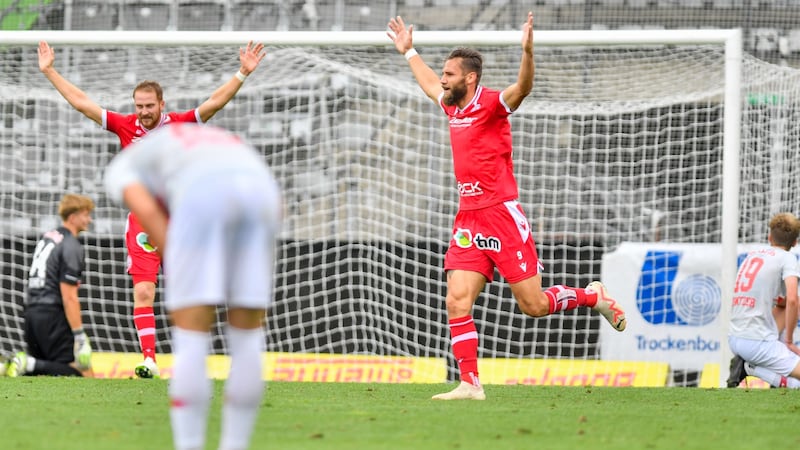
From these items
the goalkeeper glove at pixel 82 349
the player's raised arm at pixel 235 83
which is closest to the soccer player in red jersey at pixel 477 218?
the player's raised arm at pixel 235 83

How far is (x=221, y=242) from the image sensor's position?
4.18 metres

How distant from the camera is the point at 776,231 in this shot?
989cm

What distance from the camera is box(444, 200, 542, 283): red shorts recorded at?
24.6ft

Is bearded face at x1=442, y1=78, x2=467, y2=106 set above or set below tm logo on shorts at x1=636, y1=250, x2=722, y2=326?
above

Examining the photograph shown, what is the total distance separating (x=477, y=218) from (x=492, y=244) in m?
0.21

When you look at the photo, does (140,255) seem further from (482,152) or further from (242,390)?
(242,390)

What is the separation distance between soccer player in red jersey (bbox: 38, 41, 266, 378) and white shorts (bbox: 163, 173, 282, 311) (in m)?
4.39

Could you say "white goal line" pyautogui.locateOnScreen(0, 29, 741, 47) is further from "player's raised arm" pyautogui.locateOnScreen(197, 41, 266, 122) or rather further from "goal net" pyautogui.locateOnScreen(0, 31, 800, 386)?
"player's raised arm" pyautogui.locateOnScreen(197, 41, 266, 122)

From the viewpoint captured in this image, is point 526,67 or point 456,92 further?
point 456,92

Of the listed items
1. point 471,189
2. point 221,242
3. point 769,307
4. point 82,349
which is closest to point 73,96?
point 82,349

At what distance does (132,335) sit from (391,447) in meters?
9.17

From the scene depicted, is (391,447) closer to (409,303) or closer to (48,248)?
(48,248)

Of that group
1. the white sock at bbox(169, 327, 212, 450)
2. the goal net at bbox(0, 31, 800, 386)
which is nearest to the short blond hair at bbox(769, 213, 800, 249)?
the goal net at bbox(0, 31, 800, 386)

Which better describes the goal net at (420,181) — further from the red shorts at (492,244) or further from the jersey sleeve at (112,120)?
the red shorts at (492,244)
